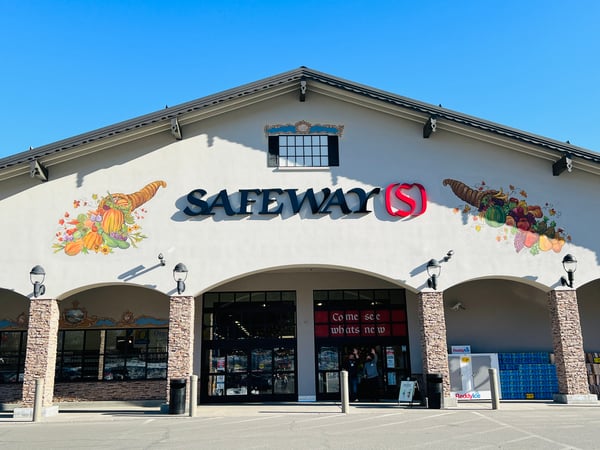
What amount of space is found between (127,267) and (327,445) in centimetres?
940

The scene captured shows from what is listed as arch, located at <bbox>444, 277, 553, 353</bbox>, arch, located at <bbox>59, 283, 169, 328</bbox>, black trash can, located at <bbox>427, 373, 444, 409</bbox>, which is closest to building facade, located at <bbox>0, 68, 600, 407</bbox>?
black trash can, located at <bbox>427, 373, 444, 409</bbox>

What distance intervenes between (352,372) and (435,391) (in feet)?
13.7

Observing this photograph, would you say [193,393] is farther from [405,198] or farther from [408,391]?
[405,198]

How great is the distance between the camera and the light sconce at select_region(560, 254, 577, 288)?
16953mm

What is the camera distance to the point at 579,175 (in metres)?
18.0

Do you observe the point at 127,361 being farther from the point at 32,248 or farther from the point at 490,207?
the point at 490,207

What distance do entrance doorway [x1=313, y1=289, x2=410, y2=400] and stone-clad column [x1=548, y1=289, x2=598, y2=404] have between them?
487 centimetres

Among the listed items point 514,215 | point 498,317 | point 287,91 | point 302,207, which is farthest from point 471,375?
point 287,91

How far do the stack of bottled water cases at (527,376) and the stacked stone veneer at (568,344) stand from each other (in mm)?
1168

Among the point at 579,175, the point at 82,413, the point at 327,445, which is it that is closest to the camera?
the point at 327,445

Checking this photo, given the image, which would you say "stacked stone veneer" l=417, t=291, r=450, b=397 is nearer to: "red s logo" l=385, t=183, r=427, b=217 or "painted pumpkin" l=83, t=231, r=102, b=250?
"red s logo" l=385, t=183, r=427, b=217

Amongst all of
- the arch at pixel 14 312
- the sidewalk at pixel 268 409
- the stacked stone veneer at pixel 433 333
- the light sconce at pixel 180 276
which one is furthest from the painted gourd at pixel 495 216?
the arch at pixel 14 312

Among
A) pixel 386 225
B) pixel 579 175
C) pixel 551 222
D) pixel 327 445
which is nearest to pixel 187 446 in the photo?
pixel 327 445

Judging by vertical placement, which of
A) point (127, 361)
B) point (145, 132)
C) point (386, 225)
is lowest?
point (127, 361)
